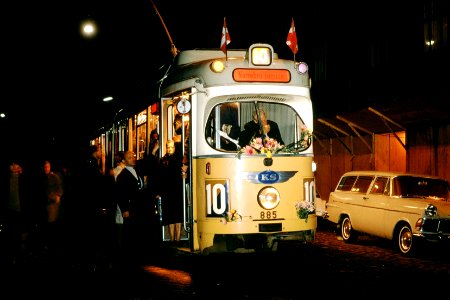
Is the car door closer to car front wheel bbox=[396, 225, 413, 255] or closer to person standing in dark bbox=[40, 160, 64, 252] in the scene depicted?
car front wheel bbox=[396, 225, 413, 255]


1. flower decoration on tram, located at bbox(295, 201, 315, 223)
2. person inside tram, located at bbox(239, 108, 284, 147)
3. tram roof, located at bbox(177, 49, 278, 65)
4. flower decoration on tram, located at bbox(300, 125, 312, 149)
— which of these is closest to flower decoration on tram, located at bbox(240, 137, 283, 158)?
person inside tram, located at bbox(239, 108, 284, 147)

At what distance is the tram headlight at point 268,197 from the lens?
9.21 m

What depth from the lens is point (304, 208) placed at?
9.41m

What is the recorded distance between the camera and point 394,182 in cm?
1294

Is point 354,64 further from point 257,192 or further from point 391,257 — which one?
point 257,192

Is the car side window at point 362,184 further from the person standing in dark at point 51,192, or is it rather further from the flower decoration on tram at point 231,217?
the person standing in dark at point 51,192

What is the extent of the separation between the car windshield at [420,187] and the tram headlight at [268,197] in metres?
4.50

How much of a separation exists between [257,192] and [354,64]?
14.5m

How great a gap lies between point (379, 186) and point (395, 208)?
1.02 meters

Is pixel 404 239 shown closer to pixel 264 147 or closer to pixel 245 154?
pixel 264 147

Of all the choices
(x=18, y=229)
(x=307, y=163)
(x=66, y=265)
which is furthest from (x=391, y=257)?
(x=18, y=229)

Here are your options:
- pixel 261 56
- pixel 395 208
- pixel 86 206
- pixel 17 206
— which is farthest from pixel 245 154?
pixel 86 206

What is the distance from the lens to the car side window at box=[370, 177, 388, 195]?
13208 millimetres

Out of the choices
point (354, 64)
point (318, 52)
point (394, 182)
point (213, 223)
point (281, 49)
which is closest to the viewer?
point (213, 223)
